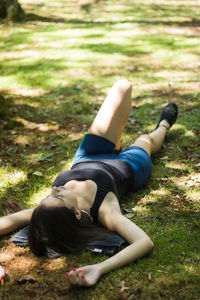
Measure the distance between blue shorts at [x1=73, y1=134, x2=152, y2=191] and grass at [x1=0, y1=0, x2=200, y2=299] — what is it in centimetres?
18

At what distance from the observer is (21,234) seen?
3.16 metres

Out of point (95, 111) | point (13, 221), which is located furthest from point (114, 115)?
point (95, 111)

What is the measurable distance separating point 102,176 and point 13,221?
0.95 metres

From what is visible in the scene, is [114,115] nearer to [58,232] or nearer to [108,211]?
[108,211]

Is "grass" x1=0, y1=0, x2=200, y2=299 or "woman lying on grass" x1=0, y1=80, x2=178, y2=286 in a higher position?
"woman lying on grass" x1=0, y1=80, x2=178, y2=286

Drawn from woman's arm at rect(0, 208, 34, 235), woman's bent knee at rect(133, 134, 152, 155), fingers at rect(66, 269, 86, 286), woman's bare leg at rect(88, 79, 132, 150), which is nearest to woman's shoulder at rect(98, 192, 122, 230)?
fingers at rect(66, 269, 86, 286)

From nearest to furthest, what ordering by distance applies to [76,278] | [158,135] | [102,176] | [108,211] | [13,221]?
1. [76,278]
2. [108,211]
3. [13,221]
4. [102,176]
5. [158,135]

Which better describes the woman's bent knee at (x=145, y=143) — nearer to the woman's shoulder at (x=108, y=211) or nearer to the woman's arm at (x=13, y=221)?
the woman's shoulder at (x=108, y=211)

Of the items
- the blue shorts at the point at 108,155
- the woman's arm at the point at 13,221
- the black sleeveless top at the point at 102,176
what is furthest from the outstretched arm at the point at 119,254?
the blue shorts at the point at 108,155

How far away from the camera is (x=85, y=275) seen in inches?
100

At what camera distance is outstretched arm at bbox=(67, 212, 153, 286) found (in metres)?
2.51

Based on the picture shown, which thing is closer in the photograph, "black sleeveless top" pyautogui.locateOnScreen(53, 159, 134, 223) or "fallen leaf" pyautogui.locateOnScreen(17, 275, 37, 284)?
"fallen leaf" pyautogui.locateOnScreen(17, 275, 37, 284)

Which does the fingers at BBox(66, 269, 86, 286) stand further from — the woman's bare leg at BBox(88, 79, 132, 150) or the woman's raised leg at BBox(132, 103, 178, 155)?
the woman's raised leg at BBox(132, 103, 178, 155)

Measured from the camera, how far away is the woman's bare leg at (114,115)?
393cm
